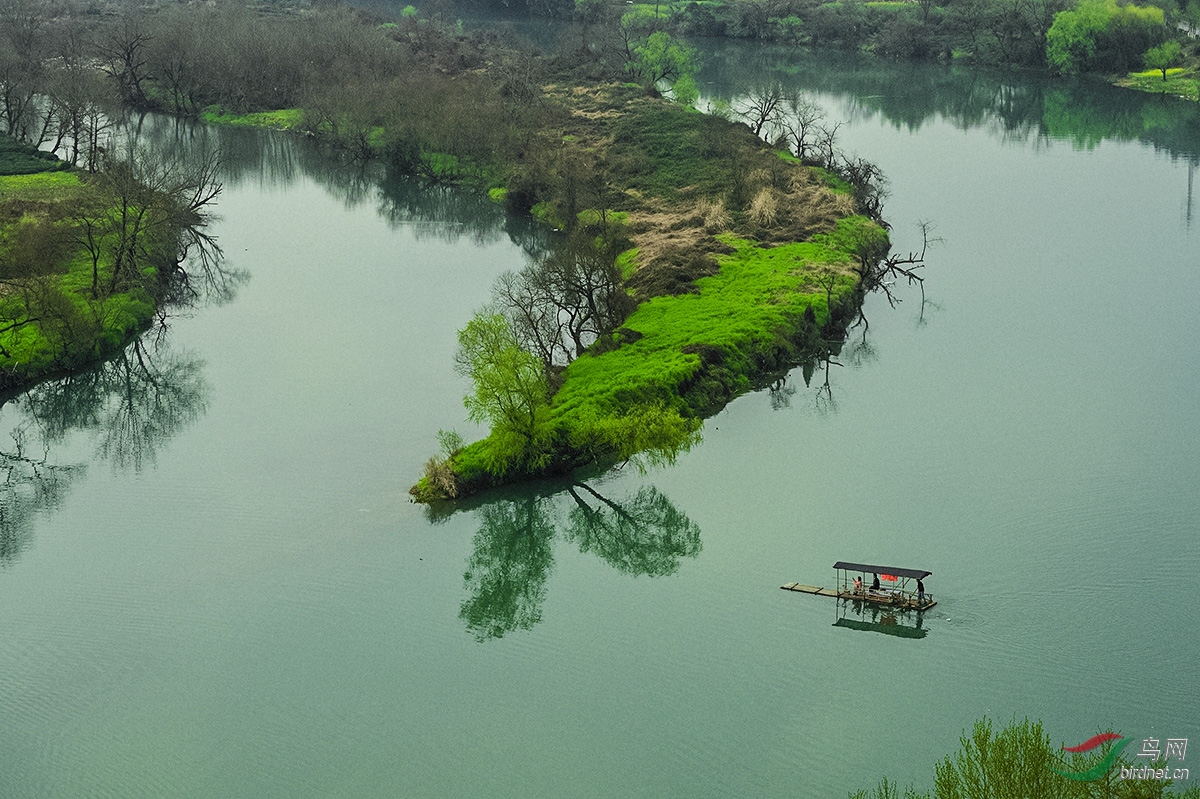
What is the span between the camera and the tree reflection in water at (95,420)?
43188 mm

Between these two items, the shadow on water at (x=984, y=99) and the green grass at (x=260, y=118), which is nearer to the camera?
the shadow on water at (x=984, y=99)

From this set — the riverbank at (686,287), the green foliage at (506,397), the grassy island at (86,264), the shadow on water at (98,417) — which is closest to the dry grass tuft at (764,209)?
the riverbank at (686,287)

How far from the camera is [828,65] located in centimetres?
12800

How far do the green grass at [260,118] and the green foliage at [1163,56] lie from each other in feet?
234

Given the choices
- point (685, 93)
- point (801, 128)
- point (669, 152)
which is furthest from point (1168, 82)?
point (669, 152)

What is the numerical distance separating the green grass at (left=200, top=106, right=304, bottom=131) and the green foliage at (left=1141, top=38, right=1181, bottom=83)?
7144 centimetres

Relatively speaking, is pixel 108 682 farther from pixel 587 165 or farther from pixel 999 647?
pixel 587 165

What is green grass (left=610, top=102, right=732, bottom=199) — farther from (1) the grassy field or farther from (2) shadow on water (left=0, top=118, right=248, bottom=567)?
(1) the grassy field

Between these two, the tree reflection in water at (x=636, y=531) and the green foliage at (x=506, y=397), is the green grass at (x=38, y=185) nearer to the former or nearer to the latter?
the green foliage at (x=506, y=397)

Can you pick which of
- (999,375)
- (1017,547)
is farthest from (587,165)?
(1017,547)

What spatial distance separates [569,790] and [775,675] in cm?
647

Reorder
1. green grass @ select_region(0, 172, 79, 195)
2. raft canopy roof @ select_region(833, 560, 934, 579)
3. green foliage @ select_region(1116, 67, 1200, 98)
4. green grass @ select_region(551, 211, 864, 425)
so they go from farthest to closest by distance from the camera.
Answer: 1. green foliage @ select_region(1116, 67, 1200, 98)
2. green grass @ select_region(0, 172, 79, 195)
3. green grass @ select_region(551, 211, 864, 425)
4. raft canopy roof @ select_region(833, 560, 934, 579)

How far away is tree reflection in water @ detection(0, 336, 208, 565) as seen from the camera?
1700 inches

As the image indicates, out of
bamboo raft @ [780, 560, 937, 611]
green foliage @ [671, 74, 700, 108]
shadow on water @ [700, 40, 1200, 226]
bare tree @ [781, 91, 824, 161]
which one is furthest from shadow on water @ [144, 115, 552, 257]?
bamboo raft @ [780, 560, 937, 611]
